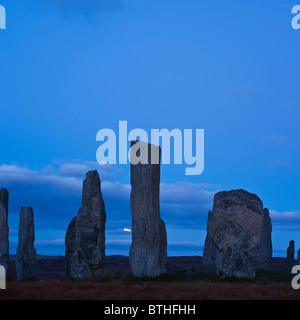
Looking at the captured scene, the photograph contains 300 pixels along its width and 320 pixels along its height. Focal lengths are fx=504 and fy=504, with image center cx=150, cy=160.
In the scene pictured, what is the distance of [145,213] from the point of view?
23953mm

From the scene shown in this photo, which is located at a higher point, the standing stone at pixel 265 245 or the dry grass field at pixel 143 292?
the standing stone at pixel 265 245

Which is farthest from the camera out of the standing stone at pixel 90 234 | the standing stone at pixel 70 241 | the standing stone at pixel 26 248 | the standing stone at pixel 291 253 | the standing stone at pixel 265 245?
the standing stone at pixel 291 253

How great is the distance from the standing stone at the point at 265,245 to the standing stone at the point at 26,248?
14.6m

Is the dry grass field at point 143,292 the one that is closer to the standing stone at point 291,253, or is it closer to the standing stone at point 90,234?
the standing stone at point 90,234

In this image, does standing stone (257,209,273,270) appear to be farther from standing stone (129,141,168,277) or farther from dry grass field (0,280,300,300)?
dry grass field (0,280,300,300)

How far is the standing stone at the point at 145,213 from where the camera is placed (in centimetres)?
2369

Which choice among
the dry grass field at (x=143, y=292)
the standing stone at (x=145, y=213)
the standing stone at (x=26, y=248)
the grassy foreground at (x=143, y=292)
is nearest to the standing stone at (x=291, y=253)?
the standing stone at (x=145, y=213)

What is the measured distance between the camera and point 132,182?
2445 centimetres

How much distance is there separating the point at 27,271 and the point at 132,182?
8236 millimetres

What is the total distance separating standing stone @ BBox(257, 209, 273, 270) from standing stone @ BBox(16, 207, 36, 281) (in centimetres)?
1459

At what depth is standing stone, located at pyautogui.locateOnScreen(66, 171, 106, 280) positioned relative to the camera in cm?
2317

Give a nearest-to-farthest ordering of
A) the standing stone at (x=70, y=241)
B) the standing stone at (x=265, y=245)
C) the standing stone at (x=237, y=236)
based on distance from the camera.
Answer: the standing stone at (x=237, y=236), the standing stone at (x=70, y=241), the standing stone at (x=265, y=245)
